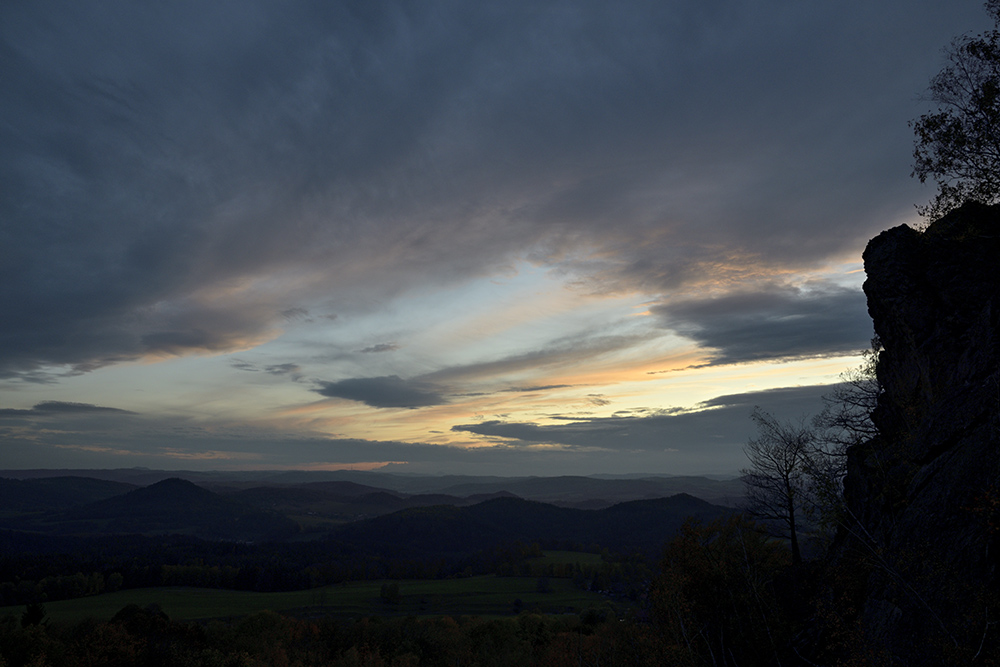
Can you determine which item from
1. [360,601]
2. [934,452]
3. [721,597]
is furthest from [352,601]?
[934,452]

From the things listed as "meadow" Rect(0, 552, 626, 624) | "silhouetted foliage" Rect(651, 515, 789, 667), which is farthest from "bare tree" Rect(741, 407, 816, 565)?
"meadow" Rect(0, 552, 626, 624)

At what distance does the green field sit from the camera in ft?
470

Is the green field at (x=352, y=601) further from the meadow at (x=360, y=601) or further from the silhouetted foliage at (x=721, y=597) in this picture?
the silhouetted foliage at (x=721, y=597)

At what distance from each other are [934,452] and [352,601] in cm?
18153

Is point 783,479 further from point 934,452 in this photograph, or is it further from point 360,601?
point 360,601

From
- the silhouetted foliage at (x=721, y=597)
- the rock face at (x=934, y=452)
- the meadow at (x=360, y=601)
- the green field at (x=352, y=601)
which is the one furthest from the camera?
the green field at (x=352, y=601)

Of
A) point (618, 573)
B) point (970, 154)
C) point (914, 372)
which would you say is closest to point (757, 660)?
point (914, 372)

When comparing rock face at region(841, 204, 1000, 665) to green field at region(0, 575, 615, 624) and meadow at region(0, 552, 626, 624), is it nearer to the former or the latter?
meadow at region(0, 552, 626, 624)

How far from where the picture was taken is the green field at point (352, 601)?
470 feet

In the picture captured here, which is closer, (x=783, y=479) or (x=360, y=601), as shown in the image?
(x=783, y=479)

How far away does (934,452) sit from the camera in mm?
22438

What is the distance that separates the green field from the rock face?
12247 cm

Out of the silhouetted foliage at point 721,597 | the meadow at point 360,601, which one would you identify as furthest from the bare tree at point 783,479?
the meadow at point 360,601

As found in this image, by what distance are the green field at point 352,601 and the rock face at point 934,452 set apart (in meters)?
122
